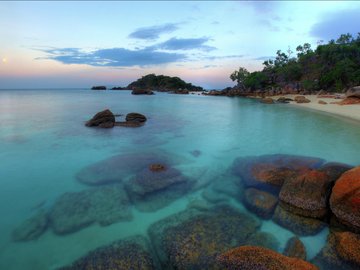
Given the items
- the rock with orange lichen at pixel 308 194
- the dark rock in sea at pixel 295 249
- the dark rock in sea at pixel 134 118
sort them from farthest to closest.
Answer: the dark rock in sea at pixel 134 118
the rock with orange lichen at pixel 308 194
the dark rock in sea at pixel 295 249

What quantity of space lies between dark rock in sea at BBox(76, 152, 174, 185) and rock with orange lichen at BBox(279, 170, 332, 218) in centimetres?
520

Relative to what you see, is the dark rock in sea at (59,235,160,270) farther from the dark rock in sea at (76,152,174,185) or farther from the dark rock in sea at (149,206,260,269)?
the dark rock in sea at (76,152,174,185)

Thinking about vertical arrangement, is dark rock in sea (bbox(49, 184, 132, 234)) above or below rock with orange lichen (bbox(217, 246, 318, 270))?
below

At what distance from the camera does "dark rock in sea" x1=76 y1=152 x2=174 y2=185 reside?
878cm

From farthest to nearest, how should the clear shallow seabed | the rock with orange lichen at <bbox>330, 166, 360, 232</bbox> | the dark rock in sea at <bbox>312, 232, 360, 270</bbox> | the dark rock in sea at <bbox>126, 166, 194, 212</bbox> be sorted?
the dark rock in sea at <bbox>126, 166, 194, 212</bbox> < the clear shallow seabed < the rock with orange lichen at <bbox>330, 166, 360, 232</bbox> < the dark rock in sea at <bbox>312, 232, 360, 270</bbox>

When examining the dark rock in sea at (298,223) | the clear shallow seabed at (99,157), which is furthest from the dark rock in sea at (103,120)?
the dark rock in sea at (298,223)

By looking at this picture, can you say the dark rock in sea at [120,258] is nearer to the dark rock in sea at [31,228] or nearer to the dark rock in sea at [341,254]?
the dark rock in sea at [31,228]

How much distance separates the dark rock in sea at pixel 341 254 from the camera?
14.5ft

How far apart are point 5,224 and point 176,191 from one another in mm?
4761

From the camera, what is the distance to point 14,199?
7.46m

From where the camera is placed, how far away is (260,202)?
6.66m

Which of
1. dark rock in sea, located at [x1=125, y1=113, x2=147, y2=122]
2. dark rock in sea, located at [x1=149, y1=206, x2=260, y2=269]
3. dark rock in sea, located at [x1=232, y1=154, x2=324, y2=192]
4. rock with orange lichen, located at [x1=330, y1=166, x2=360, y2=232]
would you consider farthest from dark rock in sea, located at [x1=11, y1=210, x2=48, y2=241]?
dark rock in sea, located at [x1=125, y1=113, x2=147, y2=122]

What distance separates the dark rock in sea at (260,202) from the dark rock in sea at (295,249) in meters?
0.99

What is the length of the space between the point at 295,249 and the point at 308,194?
5.83 ft
